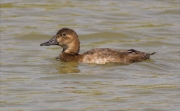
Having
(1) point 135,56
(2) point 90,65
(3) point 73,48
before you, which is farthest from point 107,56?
(3) point 73,48

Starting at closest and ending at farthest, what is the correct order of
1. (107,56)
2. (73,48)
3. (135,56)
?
(107,56) < (135,56) < (73,48)

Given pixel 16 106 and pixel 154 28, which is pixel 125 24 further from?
pixel 16 106

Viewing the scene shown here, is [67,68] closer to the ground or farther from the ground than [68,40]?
closer to the ground

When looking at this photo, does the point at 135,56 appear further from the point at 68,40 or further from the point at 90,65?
the point at 68,40

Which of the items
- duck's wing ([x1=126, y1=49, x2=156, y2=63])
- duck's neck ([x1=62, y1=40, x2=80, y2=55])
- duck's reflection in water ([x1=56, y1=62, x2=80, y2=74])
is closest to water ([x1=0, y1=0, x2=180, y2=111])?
duck's reflection in water ([x1=56, y1=62, x2=80, y2=74])

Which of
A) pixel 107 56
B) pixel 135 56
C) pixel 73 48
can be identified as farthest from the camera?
pixel 73 48

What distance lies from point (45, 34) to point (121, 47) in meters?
1.99

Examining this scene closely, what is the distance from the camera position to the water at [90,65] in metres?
12.2

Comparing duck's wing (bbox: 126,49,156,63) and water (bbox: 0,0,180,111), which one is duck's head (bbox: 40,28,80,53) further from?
duck's wing (bbox: 126,49,156,63)

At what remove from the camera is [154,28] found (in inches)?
730

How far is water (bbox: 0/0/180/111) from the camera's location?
40.1 ft

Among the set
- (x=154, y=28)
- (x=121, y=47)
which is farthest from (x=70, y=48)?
(x=154, y=28)

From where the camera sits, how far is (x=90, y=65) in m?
15.0

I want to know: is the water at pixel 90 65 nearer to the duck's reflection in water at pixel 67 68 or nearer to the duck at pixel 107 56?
the duck's reflection in water at pixel 67 68
